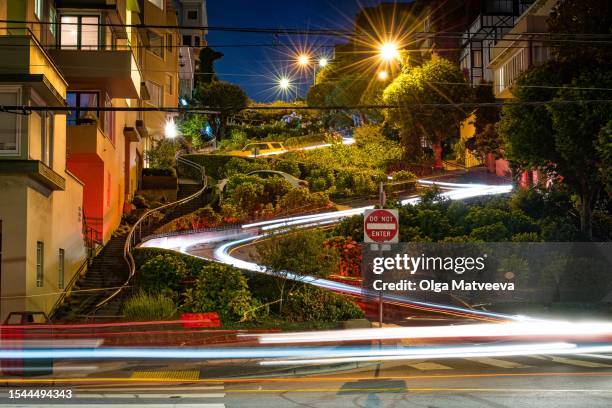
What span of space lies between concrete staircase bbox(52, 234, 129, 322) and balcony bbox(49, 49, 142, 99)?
6369 mm

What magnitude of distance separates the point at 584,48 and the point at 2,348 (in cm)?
2285

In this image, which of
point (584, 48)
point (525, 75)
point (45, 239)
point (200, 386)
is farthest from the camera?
point (525, 75)

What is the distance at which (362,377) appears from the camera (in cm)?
1589

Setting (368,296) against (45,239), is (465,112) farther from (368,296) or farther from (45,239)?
(45,239)

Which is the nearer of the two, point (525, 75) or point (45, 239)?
point (45, 239)

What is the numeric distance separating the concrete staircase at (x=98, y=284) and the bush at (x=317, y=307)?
512 cm

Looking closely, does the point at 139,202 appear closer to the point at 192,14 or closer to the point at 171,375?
the point at 171,375

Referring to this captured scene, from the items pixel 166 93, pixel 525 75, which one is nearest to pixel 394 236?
pixel 525 75

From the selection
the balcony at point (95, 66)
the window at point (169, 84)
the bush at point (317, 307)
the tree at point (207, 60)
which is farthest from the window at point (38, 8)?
the tree at point (207, 60)

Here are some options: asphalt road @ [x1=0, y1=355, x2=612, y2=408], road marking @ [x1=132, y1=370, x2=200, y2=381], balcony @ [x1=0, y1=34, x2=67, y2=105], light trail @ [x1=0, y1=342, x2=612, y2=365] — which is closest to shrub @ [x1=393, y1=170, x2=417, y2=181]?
light trail @ [x1=0, y1=342, x2=612, y2=365]

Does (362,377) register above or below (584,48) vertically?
below

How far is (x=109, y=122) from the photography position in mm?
33719

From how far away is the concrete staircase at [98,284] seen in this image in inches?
933

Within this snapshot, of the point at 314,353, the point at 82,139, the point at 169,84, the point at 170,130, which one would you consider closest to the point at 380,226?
the point at 314,353
